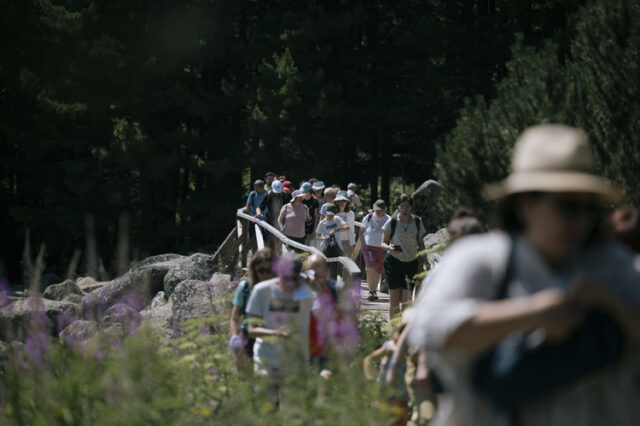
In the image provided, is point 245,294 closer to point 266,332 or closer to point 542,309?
point 266,332

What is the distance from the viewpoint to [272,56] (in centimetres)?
3212

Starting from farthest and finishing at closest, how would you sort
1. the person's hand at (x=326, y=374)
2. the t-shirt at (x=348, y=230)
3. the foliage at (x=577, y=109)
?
the t-shirt at (x=348, y=230)
the foliage at (x=577, y=109)
the person's hand at (x=326, y=374)

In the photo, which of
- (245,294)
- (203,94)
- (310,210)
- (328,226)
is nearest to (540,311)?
(245,294)

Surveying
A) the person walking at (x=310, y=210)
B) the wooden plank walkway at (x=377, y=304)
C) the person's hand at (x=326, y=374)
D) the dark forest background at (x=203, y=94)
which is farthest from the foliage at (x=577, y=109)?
the dark forest background at (x=203, y=94)

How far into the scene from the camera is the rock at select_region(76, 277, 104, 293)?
25.0m

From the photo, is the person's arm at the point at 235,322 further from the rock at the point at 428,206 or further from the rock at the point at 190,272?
the rock at the point at 428,206

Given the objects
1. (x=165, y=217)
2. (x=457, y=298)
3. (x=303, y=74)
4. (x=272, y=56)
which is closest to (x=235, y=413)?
(x=457, y=298)

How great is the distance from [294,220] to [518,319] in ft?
35.1

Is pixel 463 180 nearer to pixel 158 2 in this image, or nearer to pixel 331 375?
pixel 331 375

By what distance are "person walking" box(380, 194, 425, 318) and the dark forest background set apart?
18.7 meters

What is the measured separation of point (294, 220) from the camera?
1268 centimetres

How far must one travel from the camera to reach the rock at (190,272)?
627 inches

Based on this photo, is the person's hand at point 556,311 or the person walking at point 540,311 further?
the person walking at point 540,311

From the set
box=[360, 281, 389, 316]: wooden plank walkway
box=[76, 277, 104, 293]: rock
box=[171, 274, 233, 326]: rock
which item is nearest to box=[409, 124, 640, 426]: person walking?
box=[171, 274, 233, 326]: rock
